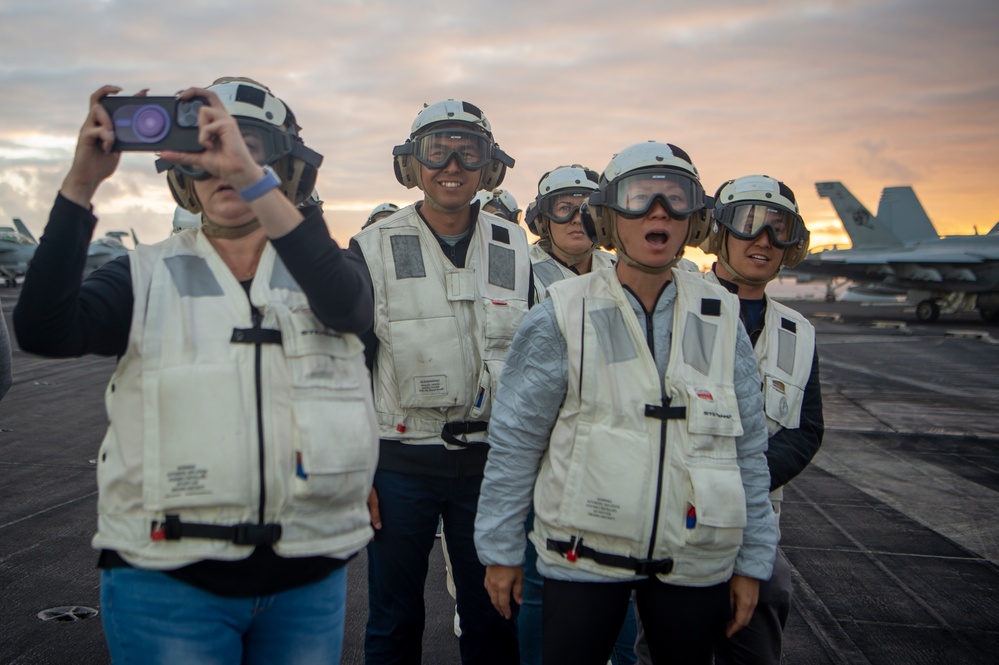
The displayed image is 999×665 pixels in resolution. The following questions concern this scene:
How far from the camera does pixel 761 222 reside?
11.4ft

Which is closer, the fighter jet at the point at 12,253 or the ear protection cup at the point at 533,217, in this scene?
the ear protection cup at the point at 533,217

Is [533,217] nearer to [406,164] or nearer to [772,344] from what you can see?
[406,164]

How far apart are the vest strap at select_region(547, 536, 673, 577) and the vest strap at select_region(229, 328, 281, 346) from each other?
3.53 feet

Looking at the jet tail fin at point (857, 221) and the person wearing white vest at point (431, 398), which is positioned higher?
the jet tail fin at point (857, 221)

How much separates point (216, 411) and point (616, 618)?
1.39m

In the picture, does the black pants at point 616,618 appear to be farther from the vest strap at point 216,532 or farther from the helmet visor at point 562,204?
the helmet visor at point 562,204

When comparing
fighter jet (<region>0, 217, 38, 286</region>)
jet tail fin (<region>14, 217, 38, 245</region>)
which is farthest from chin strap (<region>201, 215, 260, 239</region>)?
jet tail fin (<region>14, 217, 38, 245</region>)

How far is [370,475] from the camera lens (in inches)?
82.4

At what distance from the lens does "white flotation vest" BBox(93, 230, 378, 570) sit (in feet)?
6.14

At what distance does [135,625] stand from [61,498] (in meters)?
5.60

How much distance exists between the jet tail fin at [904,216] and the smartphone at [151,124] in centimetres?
4144

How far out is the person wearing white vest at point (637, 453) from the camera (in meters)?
2.31

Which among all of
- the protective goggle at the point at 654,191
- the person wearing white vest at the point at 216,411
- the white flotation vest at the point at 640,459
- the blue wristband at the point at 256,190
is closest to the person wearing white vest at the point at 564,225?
the protective goggle at the point at 654,191

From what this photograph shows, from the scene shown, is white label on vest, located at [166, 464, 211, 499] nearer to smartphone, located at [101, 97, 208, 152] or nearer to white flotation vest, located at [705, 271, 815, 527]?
smartphone, located at [101, 97, 208, 152]
